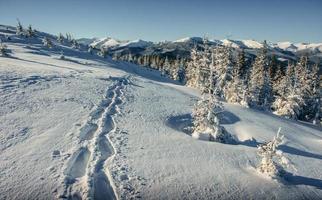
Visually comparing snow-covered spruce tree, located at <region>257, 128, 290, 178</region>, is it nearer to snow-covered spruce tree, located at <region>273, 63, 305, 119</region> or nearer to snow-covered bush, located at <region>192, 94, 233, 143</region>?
snow-covered bush, located at <region>192, 94, 233, 143</region>

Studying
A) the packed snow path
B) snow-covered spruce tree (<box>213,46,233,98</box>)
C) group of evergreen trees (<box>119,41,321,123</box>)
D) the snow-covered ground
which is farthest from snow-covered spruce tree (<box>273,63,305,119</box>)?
the packed snow path

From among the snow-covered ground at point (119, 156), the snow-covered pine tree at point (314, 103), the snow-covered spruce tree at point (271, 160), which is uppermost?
the snow-covered spruce tree at point (271, 160)

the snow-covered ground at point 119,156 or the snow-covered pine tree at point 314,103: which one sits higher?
the snow-covered ground at point 119,156

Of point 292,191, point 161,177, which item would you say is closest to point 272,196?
point 292,191

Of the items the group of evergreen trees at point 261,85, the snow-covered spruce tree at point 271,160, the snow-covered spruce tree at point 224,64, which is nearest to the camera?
the snow-covered spruce tree at point 271,160

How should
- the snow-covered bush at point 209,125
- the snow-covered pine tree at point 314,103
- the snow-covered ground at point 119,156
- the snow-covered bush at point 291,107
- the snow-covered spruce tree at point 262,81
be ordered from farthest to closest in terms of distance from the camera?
the snow-covered spruce tree at point 262,81 < the snow-covered pine tree at point 314,103 < the snow-covered bush at point 291,107 < the snow-covered bush at point 209,125 < the snow-covered ground at point 119,156

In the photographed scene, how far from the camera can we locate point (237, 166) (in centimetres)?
1470

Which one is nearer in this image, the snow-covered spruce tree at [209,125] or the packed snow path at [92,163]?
the packed snow path at [92,163]

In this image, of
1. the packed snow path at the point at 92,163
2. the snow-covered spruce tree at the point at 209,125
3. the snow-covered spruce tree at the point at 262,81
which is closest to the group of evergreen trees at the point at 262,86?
the snow-covered spruce tree at the point at 262,81

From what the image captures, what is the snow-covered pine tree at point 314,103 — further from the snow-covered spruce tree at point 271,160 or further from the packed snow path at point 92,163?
the packed snow path at point 92,163

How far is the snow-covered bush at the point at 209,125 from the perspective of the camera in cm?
1906

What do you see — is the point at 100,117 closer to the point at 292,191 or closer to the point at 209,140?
the point at 209,140

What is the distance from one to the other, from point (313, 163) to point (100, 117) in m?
13.8

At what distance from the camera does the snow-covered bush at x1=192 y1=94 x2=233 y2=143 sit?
19.1 metres
